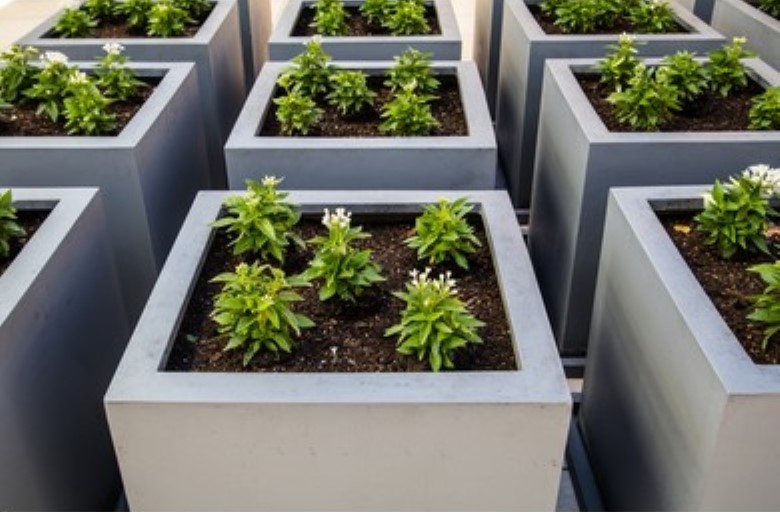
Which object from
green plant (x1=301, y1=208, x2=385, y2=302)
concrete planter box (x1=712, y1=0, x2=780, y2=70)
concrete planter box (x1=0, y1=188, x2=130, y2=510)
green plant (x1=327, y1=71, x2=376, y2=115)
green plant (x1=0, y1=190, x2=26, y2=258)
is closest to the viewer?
concrete planter box (x1=0, y1=188, x2=130, y2=510)

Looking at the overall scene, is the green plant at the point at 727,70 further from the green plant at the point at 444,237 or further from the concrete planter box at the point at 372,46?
the green plant at the point at 444,237

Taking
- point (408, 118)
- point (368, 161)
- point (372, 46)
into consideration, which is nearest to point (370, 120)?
point (408, 118)

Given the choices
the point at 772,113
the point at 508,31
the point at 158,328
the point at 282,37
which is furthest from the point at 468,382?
the point at 508,31

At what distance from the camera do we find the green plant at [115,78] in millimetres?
3510

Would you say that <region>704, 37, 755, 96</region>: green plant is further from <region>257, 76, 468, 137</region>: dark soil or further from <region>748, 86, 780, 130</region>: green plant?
<region>257, 76, 468, 137</region>: dark soil

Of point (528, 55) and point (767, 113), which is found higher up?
point (767, 113)

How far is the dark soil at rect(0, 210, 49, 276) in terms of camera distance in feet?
8.18

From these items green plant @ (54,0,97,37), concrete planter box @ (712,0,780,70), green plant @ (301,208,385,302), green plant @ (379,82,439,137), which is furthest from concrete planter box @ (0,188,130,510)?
concrete planter box @ (712,0,780,70)

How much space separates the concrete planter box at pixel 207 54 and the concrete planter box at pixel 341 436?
2216 mm

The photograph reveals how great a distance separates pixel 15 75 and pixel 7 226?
4.48 ft

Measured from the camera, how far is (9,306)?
2203mm

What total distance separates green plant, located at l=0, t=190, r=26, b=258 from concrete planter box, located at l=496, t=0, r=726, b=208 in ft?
8.27

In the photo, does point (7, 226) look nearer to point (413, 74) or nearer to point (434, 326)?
point (434, 326)

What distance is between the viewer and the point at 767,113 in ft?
10.7
